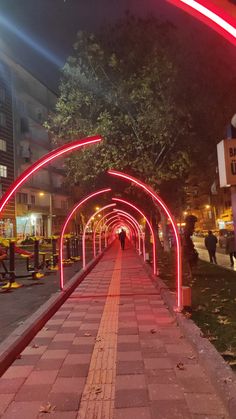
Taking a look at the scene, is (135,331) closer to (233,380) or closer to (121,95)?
(233,380)

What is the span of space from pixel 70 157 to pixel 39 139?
37.5 meters

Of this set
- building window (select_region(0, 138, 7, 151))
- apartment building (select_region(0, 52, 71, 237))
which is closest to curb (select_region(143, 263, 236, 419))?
apartment building (select_region(0, 52, 71, 237))

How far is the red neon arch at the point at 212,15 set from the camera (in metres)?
2.86

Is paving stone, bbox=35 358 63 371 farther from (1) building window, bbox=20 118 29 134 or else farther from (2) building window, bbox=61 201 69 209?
(2) building window, bbox=61 201 69 209

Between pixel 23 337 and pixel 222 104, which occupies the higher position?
pixel 222 104

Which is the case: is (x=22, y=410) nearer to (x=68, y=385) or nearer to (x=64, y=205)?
(x=68, y=385)

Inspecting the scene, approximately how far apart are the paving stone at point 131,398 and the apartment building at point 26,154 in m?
36.8

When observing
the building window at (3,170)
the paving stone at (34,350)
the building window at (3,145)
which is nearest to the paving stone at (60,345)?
the paving stone at (34,350)

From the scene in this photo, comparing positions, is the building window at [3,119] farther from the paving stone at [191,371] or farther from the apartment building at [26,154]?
the paving stone at [191,371]

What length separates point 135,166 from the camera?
20141 millimetres

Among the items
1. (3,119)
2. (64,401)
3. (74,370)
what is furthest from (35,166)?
(3,119)

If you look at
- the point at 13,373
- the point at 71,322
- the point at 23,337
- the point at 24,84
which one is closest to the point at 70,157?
the point at 71,322

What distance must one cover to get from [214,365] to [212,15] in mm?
3723

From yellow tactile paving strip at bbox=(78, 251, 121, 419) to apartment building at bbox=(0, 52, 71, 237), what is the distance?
33987 mm
